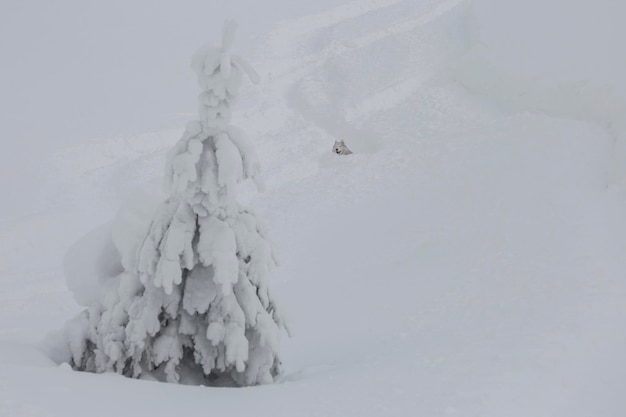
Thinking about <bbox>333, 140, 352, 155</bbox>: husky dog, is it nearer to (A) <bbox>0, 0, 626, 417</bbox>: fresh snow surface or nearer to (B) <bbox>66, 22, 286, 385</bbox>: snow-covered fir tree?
(A) <bbox>0, 0, 626, 417</bbox>: fresh snow surface

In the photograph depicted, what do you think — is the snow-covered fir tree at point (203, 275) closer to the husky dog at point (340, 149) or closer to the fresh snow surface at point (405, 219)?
the fresh snow surface at point (405, 219)


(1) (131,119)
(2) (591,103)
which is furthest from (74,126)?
(2) (591,103)

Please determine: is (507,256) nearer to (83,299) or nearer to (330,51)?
(83,299)

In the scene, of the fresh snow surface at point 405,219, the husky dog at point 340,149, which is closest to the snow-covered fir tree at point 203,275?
the fresh snow surface at point 405,219

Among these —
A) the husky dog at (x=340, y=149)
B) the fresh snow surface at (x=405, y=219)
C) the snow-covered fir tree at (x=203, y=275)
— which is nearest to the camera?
the snow-covered fir tree at (x=203, y=275)

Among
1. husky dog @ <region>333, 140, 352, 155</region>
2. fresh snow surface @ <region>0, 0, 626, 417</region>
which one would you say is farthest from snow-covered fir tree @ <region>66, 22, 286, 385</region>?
husky dog @ <region>333, 140, 352, 155</region>

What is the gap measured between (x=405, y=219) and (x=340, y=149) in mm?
6154

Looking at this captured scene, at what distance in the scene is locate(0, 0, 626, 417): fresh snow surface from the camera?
27.6 ft

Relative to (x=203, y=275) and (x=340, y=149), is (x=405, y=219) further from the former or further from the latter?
(x=203, y=275)

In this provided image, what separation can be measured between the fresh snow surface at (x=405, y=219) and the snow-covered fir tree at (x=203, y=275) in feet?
1.91

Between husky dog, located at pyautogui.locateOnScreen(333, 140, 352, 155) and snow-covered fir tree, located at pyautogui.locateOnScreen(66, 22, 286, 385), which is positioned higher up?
husky dog, located at pyautogui.locateOnScreen(333, 140, 352, 155)

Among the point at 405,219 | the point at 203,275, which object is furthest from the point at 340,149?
the point at 203,275

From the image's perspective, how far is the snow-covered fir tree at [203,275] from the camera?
790 centimetres

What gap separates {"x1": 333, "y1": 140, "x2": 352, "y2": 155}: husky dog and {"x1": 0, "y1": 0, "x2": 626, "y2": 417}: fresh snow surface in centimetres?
60
